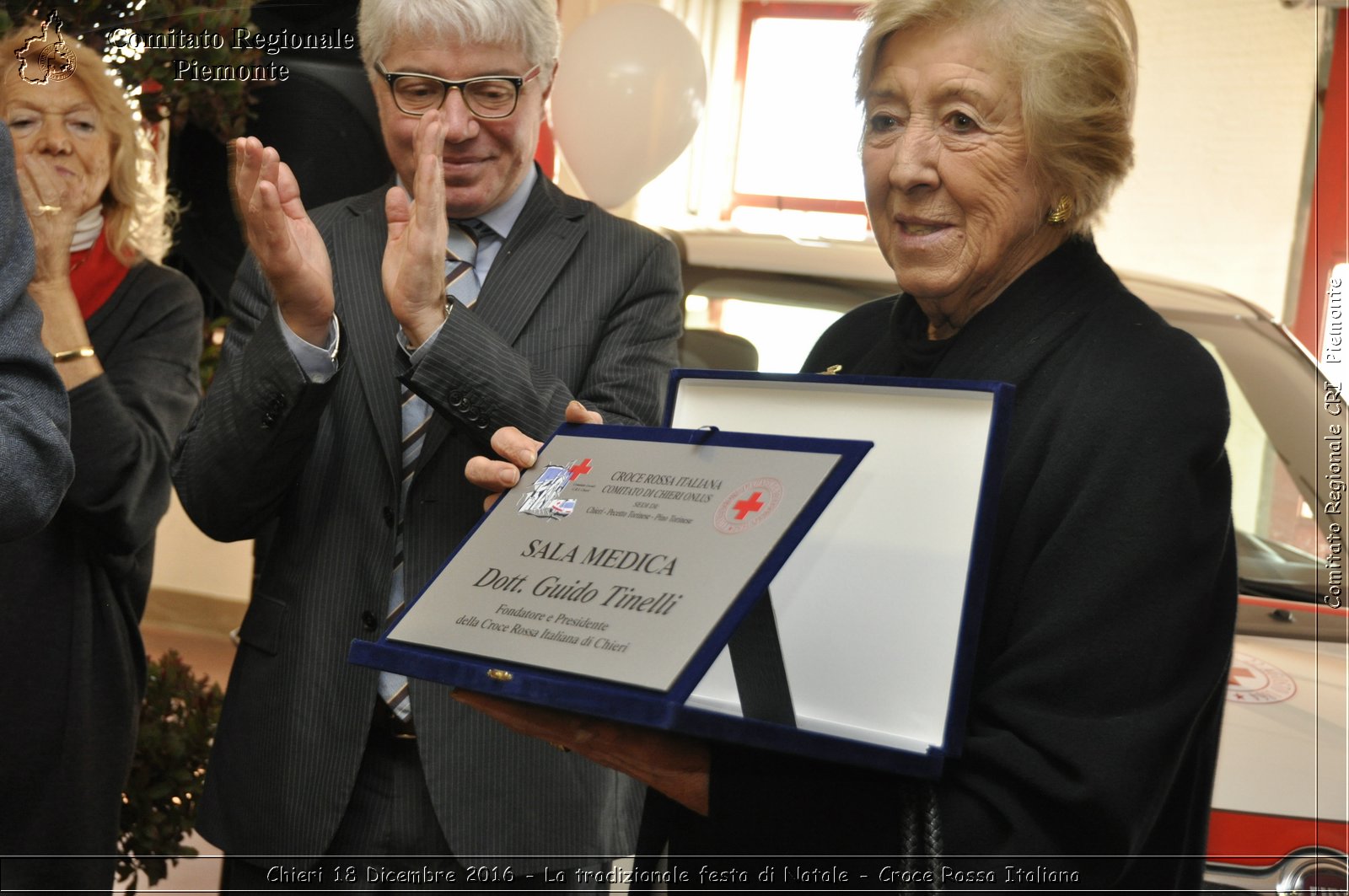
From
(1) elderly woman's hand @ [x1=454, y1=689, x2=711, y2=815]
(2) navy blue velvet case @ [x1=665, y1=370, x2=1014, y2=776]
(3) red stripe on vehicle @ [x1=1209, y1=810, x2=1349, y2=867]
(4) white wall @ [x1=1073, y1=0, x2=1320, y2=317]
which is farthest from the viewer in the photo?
(4) white wall @ [x1=1073, y1=0, x2=1320, y2=317]

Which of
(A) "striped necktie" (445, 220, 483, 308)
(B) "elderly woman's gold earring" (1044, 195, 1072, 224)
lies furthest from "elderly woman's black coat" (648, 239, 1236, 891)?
(A) "striped necktie" (445, 220, 483, 308)

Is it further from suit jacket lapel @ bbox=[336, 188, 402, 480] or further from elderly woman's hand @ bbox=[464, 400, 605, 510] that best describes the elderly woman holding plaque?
suit jacket lapel @ bbox=[336, 188, 402, 480]

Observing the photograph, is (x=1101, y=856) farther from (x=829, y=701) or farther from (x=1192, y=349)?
(x=1192, y=349)

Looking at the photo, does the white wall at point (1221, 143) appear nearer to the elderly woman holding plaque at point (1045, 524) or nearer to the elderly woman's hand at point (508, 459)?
the elderly woman holding plaque at point (1045, 524)

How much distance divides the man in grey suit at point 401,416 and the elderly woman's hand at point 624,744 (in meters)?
0.47

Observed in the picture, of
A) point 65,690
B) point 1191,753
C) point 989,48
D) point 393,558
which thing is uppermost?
point 989,48

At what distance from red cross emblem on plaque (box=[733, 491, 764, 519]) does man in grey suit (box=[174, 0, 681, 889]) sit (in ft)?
1.76

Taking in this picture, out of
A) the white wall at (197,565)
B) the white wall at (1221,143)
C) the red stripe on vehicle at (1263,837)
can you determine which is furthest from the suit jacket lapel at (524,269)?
the white wall at (197,565)

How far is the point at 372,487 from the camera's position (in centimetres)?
170

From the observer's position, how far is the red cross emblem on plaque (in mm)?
1073

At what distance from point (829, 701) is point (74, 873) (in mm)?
1536

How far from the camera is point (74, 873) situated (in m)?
2.11

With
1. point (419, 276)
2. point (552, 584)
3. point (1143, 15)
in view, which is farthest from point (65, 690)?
point (1143, 15)

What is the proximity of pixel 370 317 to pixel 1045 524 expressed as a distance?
988 mm
